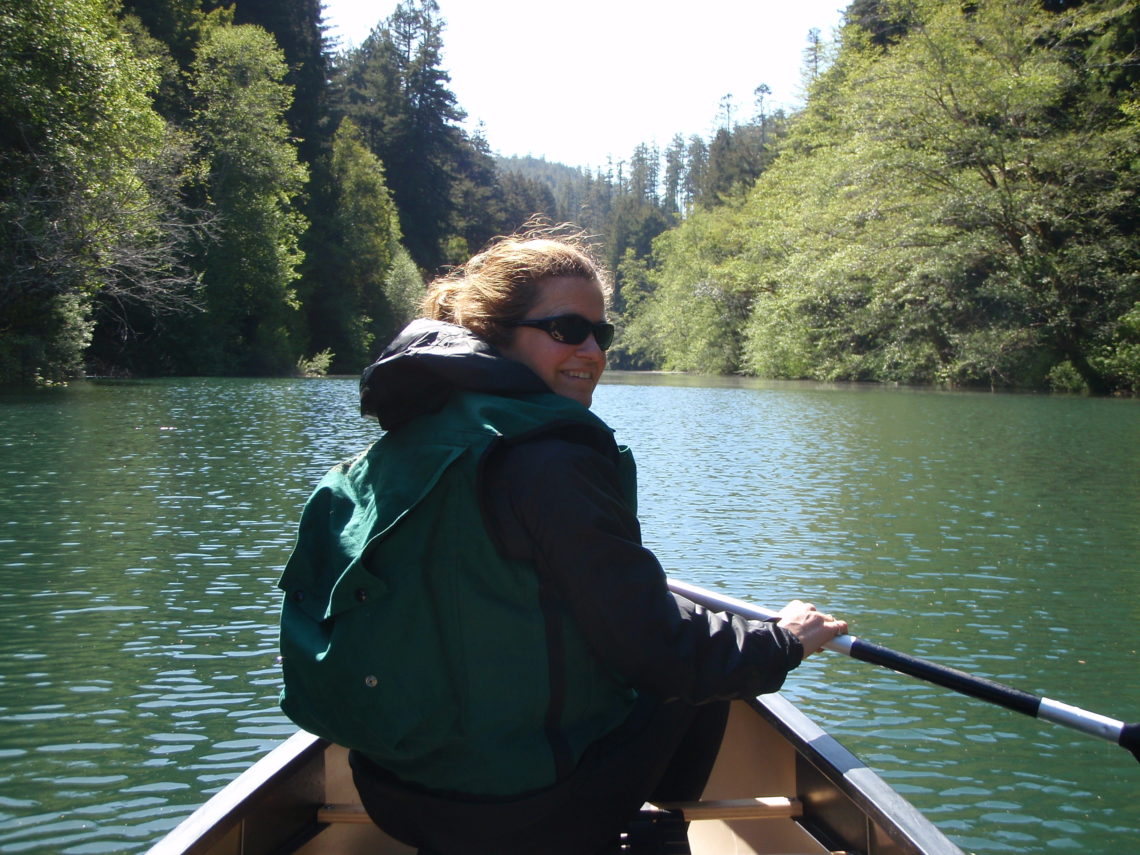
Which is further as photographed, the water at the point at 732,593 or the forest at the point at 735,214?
the forest at the point at 735,214

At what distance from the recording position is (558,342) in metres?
2.10

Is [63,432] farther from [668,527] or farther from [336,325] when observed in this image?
[336,325]

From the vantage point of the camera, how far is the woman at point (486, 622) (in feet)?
5.65

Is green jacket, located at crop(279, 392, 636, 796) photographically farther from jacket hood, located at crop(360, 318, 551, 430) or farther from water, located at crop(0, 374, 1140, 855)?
water, located at crop(0, 374, 1140, 855)

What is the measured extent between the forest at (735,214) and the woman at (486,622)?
45.7 ft

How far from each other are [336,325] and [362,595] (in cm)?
4633

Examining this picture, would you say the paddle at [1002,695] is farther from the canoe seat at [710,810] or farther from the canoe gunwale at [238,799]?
the canoe gunwale at [238,799]

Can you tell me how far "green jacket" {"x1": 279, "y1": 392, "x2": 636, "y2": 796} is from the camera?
5.65 feet

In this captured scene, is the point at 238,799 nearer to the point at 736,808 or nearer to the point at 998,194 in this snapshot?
the point at 736,808

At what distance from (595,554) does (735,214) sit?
52.3 metres

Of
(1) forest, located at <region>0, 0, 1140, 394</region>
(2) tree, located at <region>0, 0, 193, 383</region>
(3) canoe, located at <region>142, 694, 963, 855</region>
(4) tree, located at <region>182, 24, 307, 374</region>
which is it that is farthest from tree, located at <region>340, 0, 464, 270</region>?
(3) canoe, located at <region>142, 694, 963, 855</region>

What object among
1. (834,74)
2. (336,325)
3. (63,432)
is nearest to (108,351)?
(336,325)

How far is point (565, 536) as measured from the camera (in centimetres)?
169


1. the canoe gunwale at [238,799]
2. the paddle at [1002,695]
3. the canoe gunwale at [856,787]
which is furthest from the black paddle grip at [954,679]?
the canoe gunwale at [238,799]
